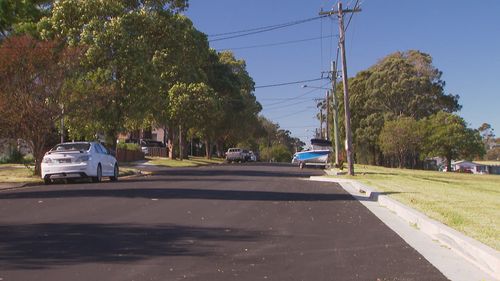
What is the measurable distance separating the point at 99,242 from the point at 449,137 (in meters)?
62.9

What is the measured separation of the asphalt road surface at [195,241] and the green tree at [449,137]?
5453cm

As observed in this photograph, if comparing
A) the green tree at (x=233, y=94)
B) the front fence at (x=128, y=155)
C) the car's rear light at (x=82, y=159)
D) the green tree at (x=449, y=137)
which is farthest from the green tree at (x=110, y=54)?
the green tree at (x=449, y=137)

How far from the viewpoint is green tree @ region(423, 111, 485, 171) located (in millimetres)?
67312

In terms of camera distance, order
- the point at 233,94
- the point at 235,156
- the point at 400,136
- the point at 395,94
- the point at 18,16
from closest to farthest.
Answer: the point at 18,16, the point at 233,94, the point at 235,156, the point at 400,136, the point at 395,94

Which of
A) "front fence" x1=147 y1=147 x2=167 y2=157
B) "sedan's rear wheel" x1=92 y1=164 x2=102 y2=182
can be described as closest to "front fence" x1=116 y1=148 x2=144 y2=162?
"front fence" x1=147 y1=147 x2=167 y2=157

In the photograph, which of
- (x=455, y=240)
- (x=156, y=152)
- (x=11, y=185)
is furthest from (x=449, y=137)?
(x=455, y=240)

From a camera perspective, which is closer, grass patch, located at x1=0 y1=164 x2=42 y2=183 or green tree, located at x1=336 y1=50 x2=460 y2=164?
grass patch, located at x1=0 y1=164 x2=42 y2=183

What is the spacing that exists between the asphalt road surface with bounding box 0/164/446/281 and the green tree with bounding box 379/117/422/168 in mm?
50537

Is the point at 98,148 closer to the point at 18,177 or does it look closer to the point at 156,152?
the point at 18,177

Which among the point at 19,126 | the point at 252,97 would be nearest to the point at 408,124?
the point at 252,97

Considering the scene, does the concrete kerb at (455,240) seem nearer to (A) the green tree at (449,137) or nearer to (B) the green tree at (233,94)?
(B) the green tree at (233,94)

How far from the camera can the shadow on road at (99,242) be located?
8.03 meters

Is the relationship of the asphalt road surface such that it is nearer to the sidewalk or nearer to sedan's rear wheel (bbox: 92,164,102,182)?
the sidewalk

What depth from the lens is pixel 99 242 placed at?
9.20 meters
